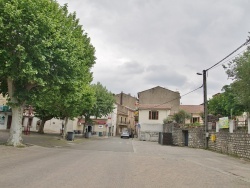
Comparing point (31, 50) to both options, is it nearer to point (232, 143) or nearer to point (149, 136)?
point (232, 143)

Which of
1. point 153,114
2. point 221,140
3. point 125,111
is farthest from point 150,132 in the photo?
point 125,111

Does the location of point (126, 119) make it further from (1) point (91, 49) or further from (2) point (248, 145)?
(2) point (248, 145)

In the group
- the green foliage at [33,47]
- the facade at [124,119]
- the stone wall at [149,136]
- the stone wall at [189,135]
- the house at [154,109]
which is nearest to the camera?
the green foliage at [33,47]

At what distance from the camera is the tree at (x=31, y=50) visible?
17295 millimetres

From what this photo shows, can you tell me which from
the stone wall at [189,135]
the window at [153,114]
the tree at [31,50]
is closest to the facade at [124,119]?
the window at [153,114]

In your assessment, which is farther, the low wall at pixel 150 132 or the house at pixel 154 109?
the house at pixel 154 109

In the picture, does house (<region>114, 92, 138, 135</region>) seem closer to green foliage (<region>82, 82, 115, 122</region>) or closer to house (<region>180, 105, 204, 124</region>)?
house (<region>180, 105, 204, 124</region>)

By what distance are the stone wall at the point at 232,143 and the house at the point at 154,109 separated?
26.9 m

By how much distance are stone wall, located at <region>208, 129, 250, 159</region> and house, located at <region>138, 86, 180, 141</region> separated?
88.1ft

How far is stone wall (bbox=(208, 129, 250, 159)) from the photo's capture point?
21552mm

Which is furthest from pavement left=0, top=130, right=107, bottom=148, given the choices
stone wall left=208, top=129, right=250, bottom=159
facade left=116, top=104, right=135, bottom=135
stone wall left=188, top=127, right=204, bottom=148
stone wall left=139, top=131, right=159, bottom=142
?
facade left=116, top=104, right=135, bottom=135

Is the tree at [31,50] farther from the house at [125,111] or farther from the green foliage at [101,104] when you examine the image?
the house at [125,111]

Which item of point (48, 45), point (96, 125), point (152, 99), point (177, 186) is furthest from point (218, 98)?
point (177, 186)

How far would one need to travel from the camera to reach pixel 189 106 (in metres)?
78.6
